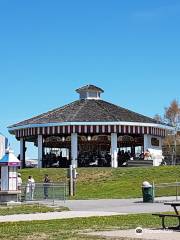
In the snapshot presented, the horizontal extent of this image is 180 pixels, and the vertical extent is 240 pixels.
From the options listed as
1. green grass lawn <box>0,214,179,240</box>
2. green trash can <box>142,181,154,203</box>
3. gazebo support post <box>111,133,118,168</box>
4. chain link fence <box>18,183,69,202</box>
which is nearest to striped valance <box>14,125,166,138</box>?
gazebo support post <box>111,133,118,168</box>

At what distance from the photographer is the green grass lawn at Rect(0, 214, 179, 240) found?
14.9 m

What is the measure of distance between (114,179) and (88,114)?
19599 mm

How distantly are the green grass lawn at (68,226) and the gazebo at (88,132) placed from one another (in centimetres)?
4112

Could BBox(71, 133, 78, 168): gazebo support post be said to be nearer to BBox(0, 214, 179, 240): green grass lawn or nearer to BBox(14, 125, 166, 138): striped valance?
BBox(14, 125, 166, 138): striped valance

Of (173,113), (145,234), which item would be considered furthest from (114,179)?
(173,113)

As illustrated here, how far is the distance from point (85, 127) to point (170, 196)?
28577 mm

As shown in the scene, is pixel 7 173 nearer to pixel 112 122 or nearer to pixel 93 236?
pixel 93 236

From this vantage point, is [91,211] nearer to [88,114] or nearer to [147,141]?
[88,114]

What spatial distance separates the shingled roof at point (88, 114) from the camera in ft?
211

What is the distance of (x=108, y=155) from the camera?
213 ft

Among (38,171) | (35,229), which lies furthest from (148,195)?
(38,171)

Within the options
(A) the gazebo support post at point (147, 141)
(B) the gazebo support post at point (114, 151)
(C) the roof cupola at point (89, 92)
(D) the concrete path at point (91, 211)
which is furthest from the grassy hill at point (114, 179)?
(C) the roof cupola at point (89, 92)

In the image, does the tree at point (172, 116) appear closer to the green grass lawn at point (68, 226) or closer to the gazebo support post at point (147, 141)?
the gazebo support post at point (147, 141)

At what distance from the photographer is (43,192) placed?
3206cm
